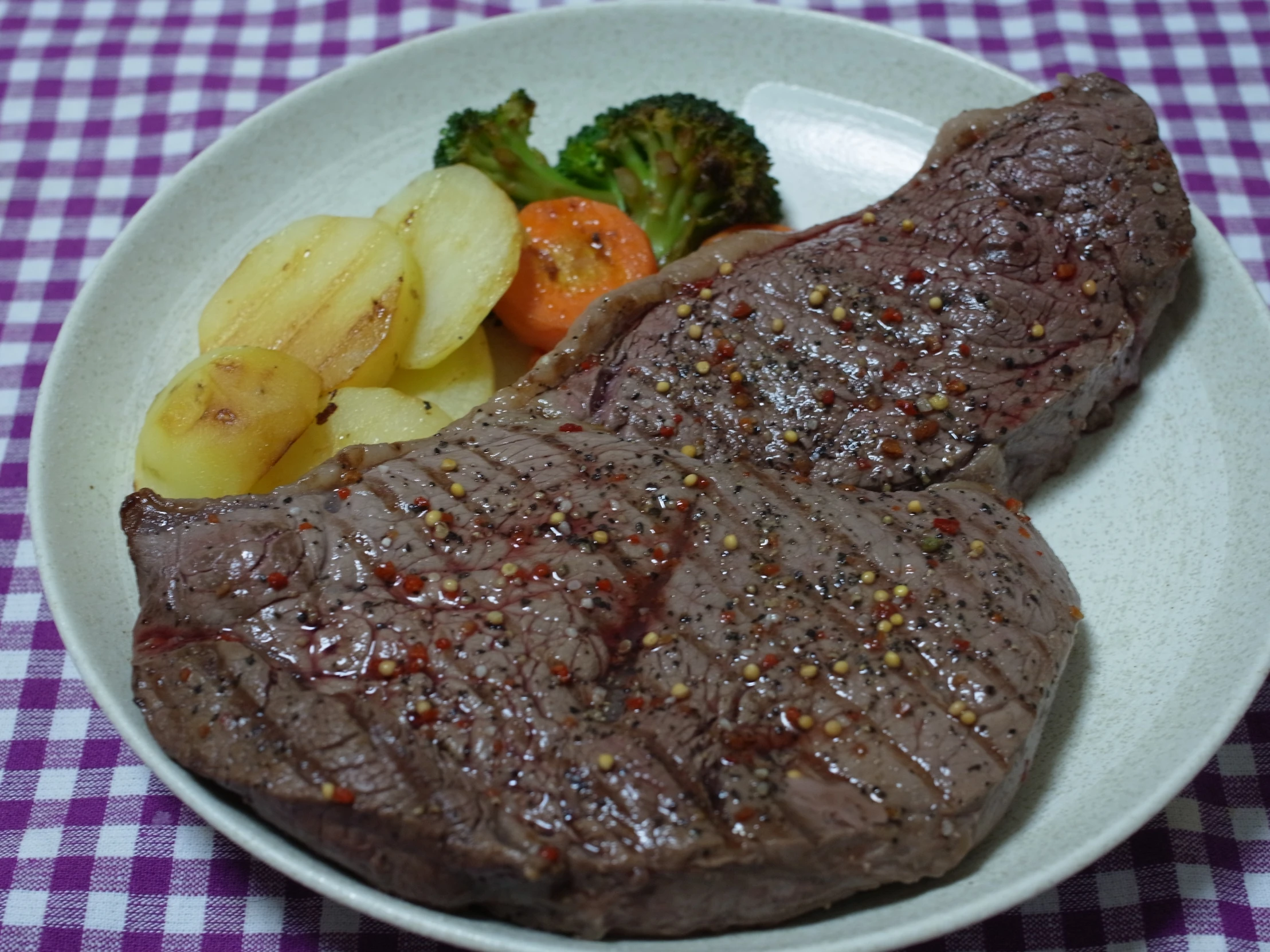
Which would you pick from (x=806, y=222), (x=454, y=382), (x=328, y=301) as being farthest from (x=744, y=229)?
(x=328, y=301)

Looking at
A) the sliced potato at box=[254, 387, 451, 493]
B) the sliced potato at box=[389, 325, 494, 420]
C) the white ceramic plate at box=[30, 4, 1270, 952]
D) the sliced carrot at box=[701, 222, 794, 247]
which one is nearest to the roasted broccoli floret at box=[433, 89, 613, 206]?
the white ceramic plate at box=[30, 4, 1270, 952]

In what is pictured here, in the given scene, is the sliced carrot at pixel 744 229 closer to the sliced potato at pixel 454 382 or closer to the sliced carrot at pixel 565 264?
the sliced carrot at pixel 565 264

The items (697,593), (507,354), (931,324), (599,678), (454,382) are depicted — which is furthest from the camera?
(507,354)

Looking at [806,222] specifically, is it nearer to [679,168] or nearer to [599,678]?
[679,168]

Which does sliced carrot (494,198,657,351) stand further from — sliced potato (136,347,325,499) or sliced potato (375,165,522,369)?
sliced potato (136,347,325,499)

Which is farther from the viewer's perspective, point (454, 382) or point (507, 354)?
point (507, 354)

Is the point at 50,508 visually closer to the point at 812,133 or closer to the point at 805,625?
the point at 805,625

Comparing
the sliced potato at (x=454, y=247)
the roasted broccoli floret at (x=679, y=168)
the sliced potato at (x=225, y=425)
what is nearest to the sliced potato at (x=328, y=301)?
the sliced potato at (x=454, y=247)
